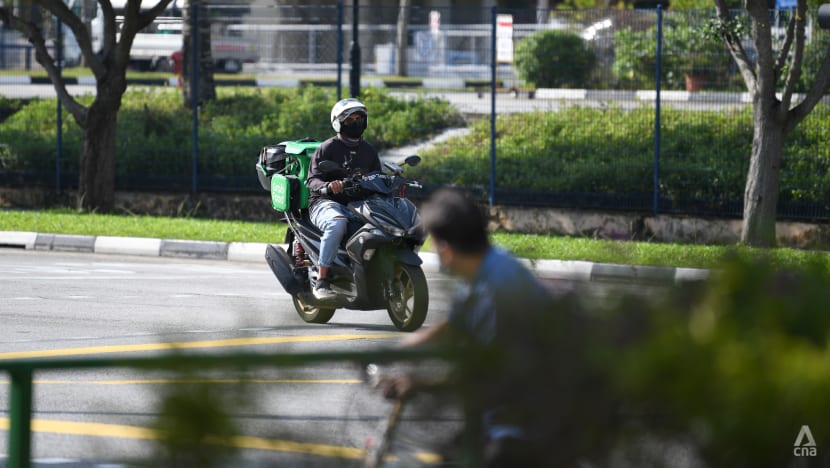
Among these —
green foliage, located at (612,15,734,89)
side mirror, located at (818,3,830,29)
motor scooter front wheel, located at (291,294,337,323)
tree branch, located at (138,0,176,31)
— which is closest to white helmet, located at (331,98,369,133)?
motor scooter front wheel, located at (291,294,337,323)

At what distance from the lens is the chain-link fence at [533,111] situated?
667 inches

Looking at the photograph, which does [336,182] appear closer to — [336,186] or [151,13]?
[336,186]

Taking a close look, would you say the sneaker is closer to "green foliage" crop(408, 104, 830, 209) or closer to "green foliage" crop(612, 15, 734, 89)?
"green foliage" crop(408, 104, 830, 209)

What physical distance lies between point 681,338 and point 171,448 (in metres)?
1.13

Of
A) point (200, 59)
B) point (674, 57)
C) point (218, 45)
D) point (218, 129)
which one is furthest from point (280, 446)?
point (218, 45)

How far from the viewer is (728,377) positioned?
2.73m

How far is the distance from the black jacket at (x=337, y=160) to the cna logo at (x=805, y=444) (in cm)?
730

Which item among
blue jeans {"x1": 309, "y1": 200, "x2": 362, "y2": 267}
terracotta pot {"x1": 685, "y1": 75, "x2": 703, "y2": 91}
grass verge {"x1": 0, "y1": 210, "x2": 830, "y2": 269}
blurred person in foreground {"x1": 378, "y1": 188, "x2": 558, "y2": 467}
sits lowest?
grass verge {"x1": 0, "y1": 210, "x2": 830, "y2": 269}

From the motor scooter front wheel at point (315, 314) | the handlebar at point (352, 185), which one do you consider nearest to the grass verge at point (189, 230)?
the motor scooter front wheel at point (315, 314)

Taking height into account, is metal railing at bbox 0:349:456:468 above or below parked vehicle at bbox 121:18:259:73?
below

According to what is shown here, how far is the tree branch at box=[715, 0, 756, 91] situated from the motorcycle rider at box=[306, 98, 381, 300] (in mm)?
6012

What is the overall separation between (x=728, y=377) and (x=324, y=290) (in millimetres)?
7452

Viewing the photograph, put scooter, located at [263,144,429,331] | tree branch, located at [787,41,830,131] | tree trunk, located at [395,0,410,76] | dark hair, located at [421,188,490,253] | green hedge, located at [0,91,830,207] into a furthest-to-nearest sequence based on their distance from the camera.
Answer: tree trunk, located at [395,0,410,76], green hedge, located at [0,91,830,207], tree branch, located at [787,41,830,131], scooter, located at [263,144,429,331], dark hair, located at [421,188,490,253]

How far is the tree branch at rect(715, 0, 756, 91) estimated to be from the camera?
587 inches
